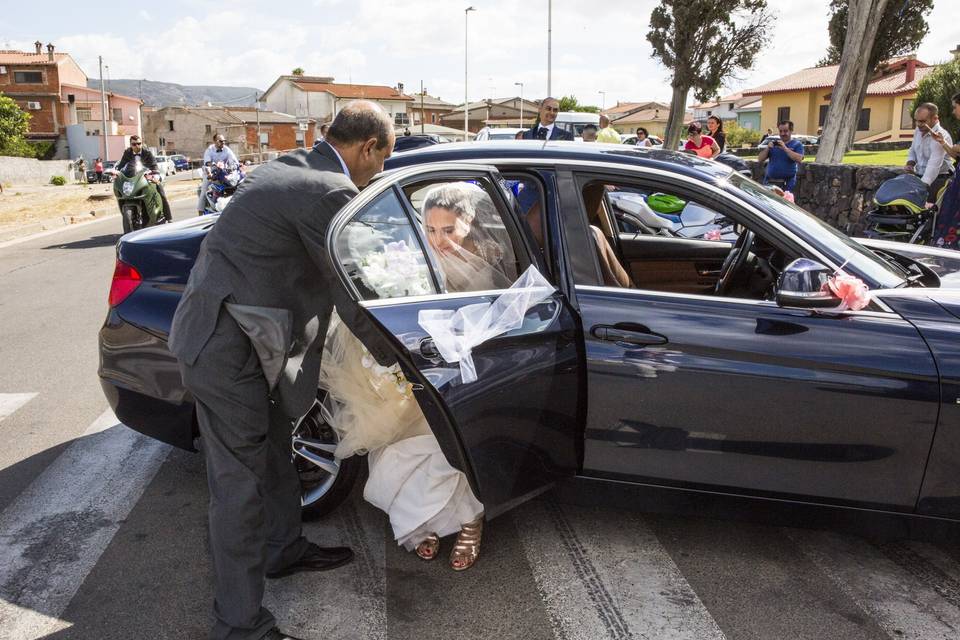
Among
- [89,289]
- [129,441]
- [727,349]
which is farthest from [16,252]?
[727,349]

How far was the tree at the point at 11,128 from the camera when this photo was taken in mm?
55625

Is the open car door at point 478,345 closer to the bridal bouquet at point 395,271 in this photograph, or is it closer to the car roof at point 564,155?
the bridal bouquet at point 395,271

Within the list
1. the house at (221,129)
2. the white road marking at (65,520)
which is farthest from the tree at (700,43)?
the house at (221,129)

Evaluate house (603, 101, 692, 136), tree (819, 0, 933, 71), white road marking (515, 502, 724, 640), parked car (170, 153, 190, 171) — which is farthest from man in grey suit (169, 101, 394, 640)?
house (603, 101, 692, 136)

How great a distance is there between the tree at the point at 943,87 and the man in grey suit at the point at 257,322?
39.8 m

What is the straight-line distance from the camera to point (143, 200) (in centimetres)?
1305

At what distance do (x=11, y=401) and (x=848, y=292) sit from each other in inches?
200

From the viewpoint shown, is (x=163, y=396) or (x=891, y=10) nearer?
(x=163, y=396)

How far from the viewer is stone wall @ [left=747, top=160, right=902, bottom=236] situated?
10828mm

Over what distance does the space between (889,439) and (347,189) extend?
2103 mm

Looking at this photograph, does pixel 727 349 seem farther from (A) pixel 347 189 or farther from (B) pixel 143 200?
(B) pixel 143 200

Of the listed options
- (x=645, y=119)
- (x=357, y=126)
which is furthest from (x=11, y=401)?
(x=645, y=119)

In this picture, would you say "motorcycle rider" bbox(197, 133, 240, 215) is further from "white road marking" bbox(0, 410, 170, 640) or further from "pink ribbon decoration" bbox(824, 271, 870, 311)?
"pink ribbon decoration" bbox(824, 271, 870, 311)

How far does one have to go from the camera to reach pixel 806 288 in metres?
2.90
